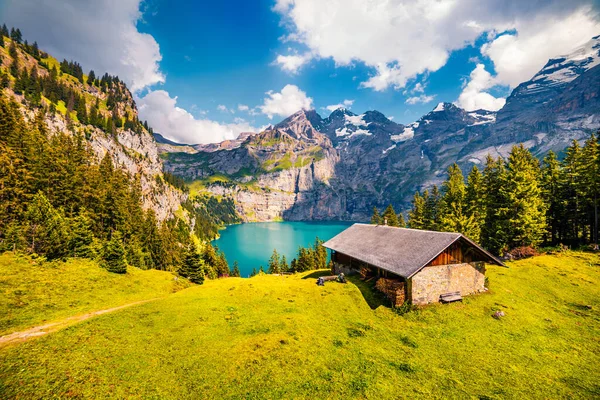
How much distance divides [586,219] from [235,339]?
203 ft

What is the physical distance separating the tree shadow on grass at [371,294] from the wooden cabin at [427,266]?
660mm

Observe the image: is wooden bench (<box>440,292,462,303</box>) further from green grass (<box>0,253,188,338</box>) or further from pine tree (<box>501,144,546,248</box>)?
green grass (<box>0,253,188,338</box>)

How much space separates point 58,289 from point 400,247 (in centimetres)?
3540

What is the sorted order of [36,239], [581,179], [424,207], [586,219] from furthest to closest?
[424,207] < [586,219] < [581,179] < [36,239]

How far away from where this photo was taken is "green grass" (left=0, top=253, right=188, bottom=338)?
62.6 feet

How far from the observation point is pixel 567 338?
18719mm

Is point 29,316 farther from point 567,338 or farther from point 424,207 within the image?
point 424,207

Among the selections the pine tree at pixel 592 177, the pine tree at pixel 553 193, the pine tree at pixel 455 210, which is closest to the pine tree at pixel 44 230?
the pine tree at pixel 455 210

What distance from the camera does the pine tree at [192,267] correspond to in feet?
143

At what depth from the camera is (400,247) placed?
27.8 m

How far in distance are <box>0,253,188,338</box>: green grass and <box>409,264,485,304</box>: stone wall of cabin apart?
30.0 meters

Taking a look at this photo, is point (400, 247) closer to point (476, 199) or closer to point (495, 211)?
point (495, 211)

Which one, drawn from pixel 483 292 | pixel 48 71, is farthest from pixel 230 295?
pixel 48 71

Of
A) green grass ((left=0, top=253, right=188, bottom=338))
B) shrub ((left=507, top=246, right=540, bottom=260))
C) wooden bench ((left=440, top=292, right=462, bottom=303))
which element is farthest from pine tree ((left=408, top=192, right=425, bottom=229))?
green grass ((left=0, top=253, right=188, bottom=338))
